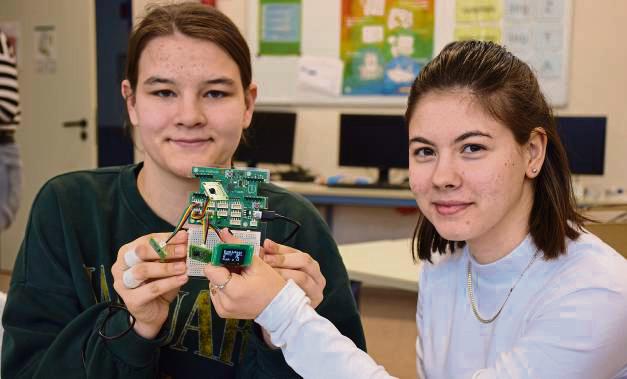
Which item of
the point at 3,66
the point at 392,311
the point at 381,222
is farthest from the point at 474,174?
the point at 381,222

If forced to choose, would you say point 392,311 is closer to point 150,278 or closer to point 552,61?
point 552,61

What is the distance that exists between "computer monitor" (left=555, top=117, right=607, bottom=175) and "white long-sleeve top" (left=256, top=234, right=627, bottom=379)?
3598 mm

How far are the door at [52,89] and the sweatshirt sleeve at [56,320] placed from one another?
454 centimetres

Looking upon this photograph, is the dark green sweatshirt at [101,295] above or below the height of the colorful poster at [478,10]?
below

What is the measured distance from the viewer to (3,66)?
295cm

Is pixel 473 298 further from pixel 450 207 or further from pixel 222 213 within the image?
pixel 222 213

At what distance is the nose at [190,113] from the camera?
135cm

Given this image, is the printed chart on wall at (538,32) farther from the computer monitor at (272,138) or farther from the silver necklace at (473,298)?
the silver necklace at (473,298)

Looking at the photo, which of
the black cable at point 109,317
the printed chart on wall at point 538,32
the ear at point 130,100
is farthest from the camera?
the printed chart on wall at point 538,32

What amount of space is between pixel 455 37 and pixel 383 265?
319cm

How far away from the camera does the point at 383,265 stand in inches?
95.6

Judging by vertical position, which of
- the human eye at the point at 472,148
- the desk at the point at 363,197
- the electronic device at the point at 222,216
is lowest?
the desk at the point at 363,197

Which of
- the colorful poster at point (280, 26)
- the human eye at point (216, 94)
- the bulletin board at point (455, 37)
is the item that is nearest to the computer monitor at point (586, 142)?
the bulletin board at point (455, 37)

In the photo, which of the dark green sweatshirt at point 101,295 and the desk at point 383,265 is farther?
the desk at point 383,265
